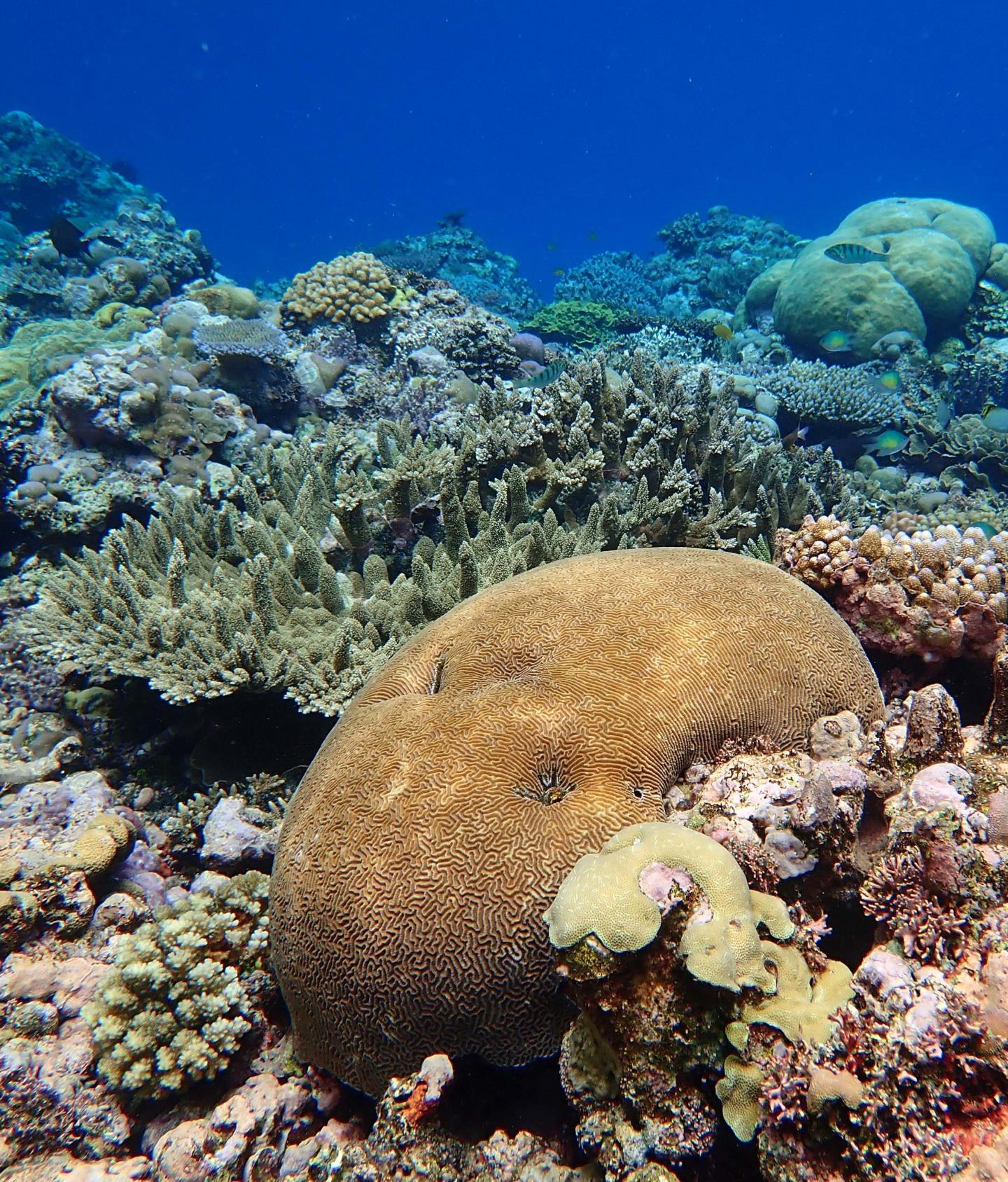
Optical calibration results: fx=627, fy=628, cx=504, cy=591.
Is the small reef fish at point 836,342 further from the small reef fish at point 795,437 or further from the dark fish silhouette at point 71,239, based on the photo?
A: the dark fish silhouette at point 71,239

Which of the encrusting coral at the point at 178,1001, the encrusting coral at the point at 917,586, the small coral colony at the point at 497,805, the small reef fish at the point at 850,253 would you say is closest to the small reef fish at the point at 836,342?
the small reef fish at the point at 850,253

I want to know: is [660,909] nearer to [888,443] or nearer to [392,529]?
[392,529]

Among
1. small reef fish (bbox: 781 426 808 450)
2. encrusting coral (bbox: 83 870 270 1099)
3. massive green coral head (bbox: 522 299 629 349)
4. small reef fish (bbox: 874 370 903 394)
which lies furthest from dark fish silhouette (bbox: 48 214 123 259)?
encrusting coral (bbox: 83 870 270 1099)

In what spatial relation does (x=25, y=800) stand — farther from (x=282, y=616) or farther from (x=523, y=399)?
(x=523, y=399)

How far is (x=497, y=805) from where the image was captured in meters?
2.50

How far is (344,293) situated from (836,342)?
30.5 ft

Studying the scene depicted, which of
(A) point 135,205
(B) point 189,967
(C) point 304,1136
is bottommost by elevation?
(C) point 304,1136

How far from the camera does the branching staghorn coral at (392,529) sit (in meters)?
4.36

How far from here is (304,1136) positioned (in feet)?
8.95

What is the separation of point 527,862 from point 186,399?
742cm

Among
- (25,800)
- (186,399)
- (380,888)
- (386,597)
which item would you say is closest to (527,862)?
(380,888)

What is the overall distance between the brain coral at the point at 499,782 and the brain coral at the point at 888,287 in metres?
12.1

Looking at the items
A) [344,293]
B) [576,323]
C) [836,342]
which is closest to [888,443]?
[836,342]

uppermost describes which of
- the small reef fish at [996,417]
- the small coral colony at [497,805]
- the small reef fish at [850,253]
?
the small reef fish at [850,253]
